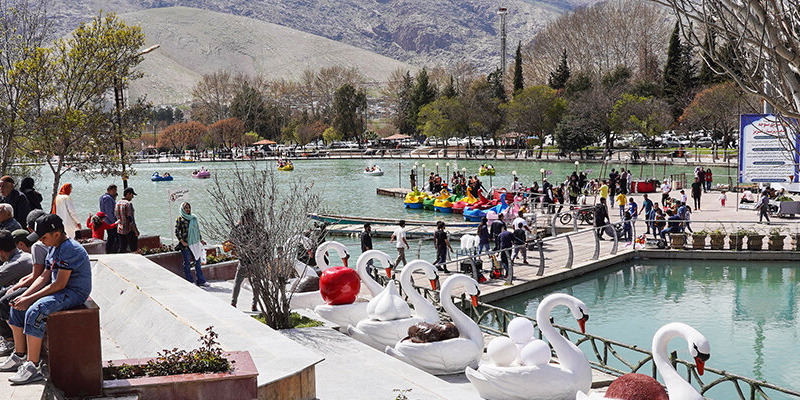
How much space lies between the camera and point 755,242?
895 inches

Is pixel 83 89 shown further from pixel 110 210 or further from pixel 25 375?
pixel 25 375

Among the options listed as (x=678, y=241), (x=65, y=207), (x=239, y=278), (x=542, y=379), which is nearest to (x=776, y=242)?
(x=678, y=241)

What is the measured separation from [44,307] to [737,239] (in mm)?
20998

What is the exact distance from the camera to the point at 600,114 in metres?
75.6

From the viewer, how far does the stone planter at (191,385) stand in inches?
255

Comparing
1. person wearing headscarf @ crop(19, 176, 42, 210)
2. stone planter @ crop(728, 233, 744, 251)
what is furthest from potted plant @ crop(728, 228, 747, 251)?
person wearing headscarf @ crop(19, 176, 42, 210)

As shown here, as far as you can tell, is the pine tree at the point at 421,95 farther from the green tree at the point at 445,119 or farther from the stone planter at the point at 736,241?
the stone planter at the point at 736,241

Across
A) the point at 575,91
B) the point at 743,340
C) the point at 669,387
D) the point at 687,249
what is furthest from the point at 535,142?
the point at 669,387

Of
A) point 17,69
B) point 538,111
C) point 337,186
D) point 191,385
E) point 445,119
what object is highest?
point 538,111

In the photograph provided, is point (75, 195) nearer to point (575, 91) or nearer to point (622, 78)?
point (575, 91)

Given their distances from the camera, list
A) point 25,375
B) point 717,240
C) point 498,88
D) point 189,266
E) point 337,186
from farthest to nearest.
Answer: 1. point 498,88
2. point 337,186
3. point 717,240
4. point 189,266
5. point 25,375

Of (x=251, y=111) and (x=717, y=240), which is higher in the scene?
(x=251, y=111)

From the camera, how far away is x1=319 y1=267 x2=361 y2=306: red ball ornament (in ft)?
41.4

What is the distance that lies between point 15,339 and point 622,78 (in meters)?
92.5
